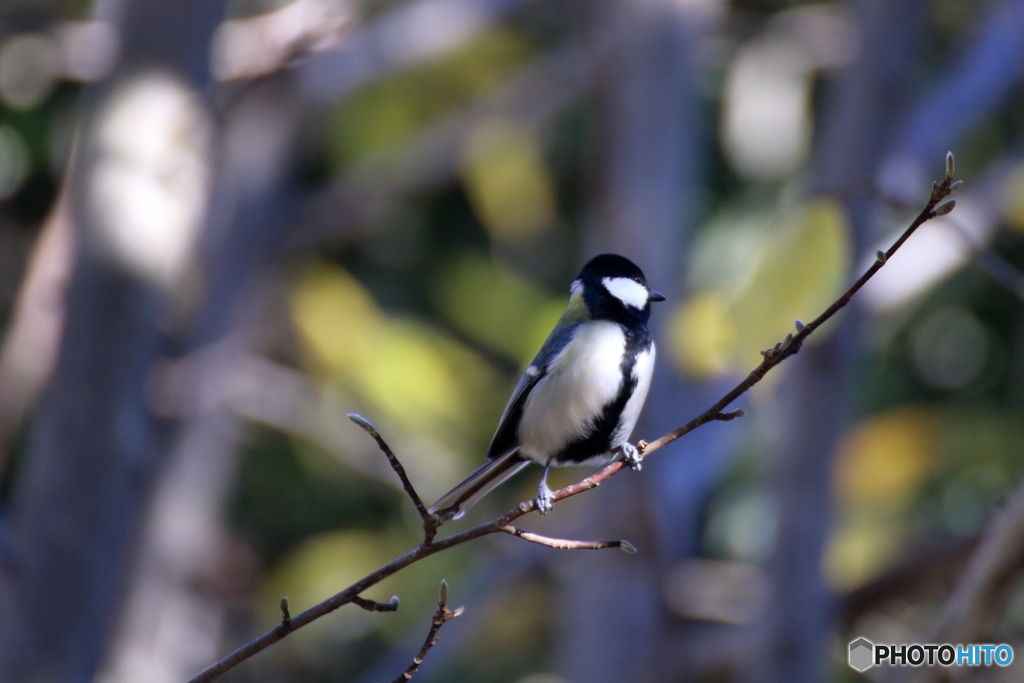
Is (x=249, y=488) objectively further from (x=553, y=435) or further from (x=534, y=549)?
(x=553, y=435)

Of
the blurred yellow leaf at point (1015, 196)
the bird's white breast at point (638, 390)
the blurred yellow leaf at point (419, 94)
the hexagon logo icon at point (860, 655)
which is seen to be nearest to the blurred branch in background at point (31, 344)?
the bird's white breast at point (638, 390)

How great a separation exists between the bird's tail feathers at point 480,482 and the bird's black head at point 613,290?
0.33 m

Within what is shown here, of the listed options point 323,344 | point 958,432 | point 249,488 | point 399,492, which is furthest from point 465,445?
point 958,432

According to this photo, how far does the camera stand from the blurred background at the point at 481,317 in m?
2.47

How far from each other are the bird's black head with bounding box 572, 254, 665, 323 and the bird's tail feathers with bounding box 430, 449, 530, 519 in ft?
1.10

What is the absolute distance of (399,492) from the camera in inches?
211

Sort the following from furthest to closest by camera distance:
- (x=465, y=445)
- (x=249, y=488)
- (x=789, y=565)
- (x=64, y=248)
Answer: (x=249, y=488), (x=465, y=445), (x=789, y=565), (x=64, y=248)

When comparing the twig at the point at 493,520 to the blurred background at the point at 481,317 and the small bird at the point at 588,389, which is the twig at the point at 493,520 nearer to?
the small bird at the point at 588,389

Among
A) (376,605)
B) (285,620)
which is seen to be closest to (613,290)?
(376,605)

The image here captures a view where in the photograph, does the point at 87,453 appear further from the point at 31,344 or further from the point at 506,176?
the point at 506,176

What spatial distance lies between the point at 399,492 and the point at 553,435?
12.4ft

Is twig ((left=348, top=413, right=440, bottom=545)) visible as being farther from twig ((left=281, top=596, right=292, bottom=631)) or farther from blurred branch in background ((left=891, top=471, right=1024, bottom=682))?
blurred branch in background ((left=891, top=471, right=1024, bottom=682))

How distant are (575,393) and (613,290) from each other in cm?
23

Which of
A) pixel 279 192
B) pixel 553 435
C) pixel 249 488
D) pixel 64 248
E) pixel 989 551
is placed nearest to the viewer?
pixel 553 435
